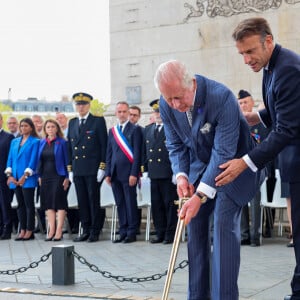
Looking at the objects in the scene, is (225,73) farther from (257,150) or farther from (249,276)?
(257,150)

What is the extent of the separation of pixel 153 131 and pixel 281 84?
589 cm

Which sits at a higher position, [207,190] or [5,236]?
[207,190]

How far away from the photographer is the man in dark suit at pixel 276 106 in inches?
182

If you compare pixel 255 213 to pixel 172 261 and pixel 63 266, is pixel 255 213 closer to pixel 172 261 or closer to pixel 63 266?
pixel 63 266

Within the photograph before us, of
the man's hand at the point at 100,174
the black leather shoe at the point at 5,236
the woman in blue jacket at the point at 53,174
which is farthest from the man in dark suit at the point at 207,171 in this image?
the black leather shoe at the point at 5,236

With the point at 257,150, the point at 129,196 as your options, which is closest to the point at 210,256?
the point at 257,150

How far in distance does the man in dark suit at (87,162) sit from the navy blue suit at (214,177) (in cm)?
604

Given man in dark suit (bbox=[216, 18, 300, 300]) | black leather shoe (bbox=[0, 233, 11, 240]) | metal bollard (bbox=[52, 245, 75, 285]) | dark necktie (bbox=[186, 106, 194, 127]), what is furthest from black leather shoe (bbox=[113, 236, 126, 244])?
dark necktie (bbox=[186, 106, 194, 127])

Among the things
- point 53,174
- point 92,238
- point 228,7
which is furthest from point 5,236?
point 228,7

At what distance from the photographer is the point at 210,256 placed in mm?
5102

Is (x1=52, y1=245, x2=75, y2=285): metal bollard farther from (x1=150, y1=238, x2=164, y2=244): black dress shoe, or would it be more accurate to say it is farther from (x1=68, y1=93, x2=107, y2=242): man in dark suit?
(x1=68, y1=93, x2=107, y2=242): man in dark suit

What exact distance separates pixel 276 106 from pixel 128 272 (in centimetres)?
351

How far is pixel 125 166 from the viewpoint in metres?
10.8

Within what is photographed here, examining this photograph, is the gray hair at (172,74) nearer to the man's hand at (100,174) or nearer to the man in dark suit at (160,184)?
the man in dark suit at (160,184)
